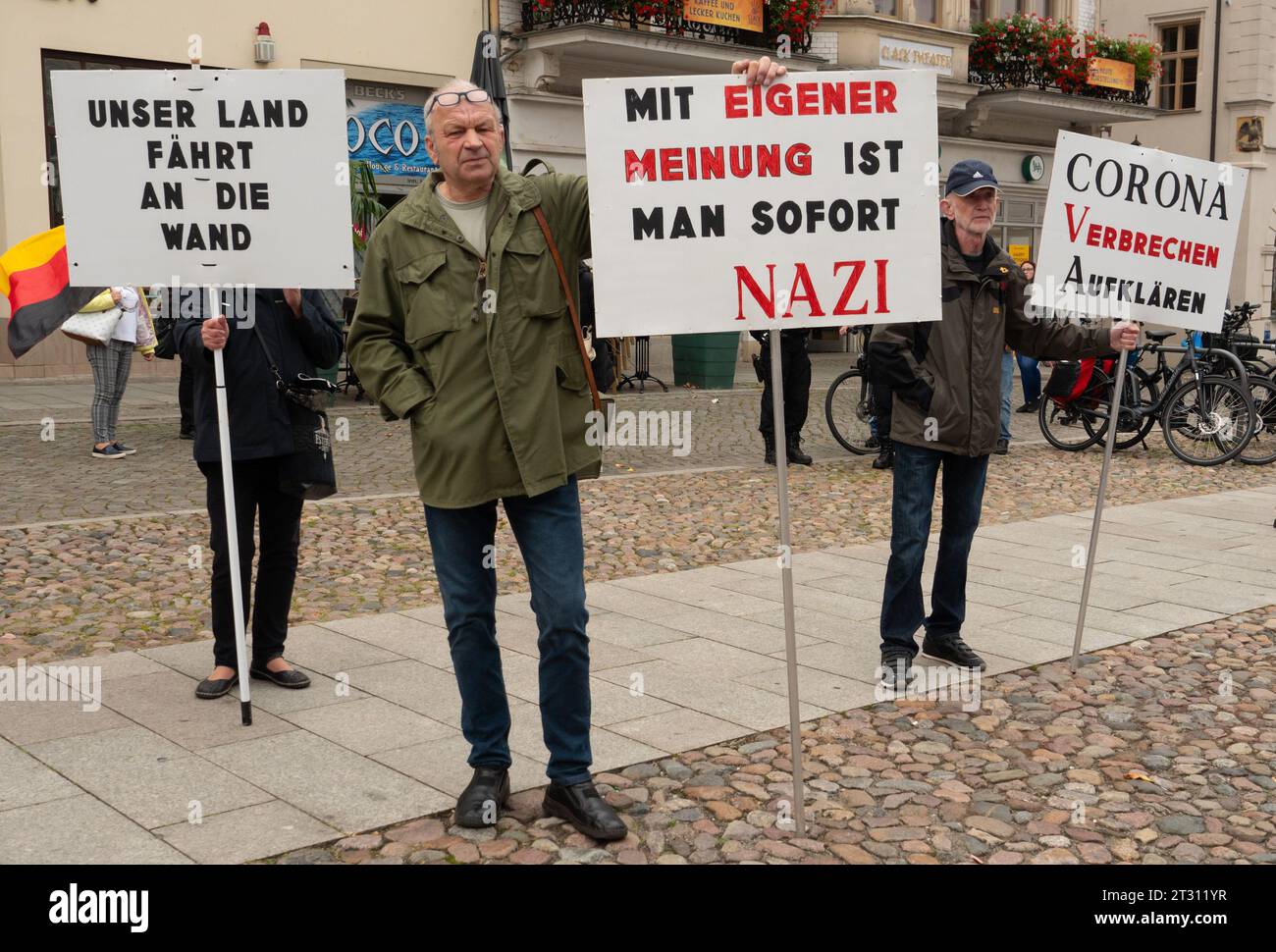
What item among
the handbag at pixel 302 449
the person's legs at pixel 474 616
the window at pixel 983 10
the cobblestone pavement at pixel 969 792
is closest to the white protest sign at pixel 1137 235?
the cobblestone pavement at pixel 969 792

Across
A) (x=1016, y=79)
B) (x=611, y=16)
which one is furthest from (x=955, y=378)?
(x=1016, y=79)

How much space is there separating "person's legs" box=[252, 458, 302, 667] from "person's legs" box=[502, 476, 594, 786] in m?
1.56

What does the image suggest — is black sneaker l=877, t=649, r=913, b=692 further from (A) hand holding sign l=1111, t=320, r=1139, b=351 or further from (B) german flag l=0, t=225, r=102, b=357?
(B) german flag l=0, t=225, r=102, b=357

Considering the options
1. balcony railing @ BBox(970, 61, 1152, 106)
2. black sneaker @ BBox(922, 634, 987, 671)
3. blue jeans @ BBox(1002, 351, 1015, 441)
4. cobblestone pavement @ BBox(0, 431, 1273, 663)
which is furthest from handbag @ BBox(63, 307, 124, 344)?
balcony railing @ BBox(970, 61, 1152, 106)

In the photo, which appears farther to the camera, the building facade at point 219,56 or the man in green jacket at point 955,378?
the building facade at point 219,56

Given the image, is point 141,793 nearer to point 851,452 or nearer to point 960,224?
point 960,224

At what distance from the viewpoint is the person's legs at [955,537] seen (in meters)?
5.53

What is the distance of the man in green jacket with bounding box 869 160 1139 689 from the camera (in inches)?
211

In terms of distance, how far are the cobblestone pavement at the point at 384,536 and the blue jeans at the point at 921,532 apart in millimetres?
2124

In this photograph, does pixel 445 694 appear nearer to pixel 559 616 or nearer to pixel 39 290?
pixel 559 616

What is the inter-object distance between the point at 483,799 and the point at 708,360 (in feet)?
48.4

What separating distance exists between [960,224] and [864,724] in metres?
1.95

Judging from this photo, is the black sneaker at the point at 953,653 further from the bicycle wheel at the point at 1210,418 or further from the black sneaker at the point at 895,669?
the bicycle wheel at the point at 1210,418

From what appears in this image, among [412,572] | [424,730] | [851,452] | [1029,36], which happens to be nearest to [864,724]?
[424,730]
